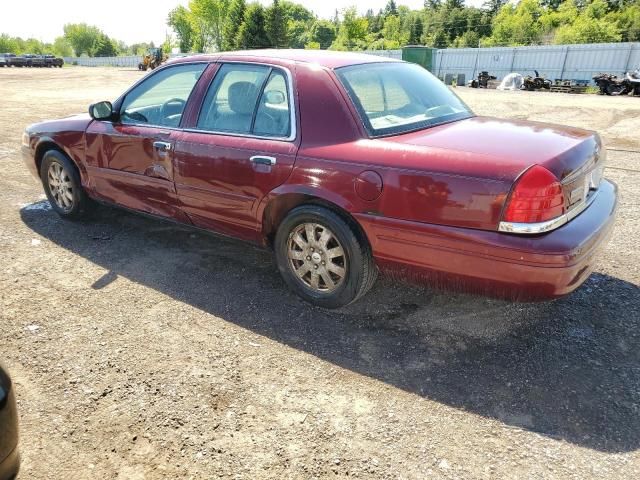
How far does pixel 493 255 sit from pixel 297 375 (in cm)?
124

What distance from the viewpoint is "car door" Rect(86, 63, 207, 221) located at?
160 inches

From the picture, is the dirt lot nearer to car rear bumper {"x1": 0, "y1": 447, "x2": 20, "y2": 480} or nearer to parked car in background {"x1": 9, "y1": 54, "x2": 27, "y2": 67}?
car rear bumper {"x1": 0, "y1": 447, "x2": 20, "y2": 480}

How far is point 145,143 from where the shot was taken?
4.14m

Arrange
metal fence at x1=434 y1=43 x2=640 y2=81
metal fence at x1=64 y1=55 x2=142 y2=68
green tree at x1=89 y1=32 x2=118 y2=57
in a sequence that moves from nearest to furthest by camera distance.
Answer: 1. metal fence at x1=434 y1=43 x2=640 y2=81
2. metal fence at x1=64 y1=55 x2=142 y2=68
3. green tree at x1=89 y1=32 x2=118 y2=57

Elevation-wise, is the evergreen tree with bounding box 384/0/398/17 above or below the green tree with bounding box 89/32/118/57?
above

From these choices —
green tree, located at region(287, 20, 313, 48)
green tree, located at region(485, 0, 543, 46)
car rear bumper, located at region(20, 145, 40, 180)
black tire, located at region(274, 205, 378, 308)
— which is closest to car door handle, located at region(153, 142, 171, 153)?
black tire, located at region(274, 205, 378, 308)

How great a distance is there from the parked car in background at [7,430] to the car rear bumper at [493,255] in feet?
6.49

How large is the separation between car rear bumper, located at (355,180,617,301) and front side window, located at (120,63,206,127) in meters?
1.91

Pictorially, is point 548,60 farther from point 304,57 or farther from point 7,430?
point 7,430

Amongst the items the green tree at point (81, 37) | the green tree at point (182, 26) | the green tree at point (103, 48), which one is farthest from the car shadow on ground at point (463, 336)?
the green tree at point (81, 37)

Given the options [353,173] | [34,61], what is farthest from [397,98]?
[34,61]

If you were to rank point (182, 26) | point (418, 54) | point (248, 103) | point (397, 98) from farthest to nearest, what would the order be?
1. point (182, 26)
2. point (418, 54)
3. point (248, 103)
4. point (397, 98)

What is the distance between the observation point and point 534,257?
2629mm

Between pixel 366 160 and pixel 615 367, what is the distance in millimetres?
1808
